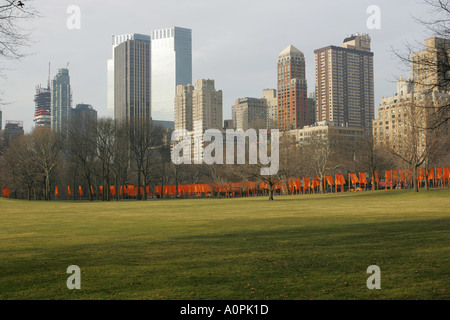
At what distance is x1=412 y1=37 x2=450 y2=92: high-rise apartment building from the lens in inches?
790

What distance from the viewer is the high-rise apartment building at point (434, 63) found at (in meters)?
20.1

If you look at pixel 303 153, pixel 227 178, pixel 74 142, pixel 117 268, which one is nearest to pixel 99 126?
pixel 74 142

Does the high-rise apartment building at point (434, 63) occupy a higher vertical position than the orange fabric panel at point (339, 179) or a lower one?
higher

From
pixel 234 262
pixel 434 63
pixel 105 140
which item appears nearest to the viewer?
pixel 234 262

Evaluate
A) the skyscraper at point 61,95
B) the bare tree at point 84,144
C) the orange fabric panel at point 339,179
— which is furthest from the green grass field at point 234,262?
the skyscraper at point 61,95

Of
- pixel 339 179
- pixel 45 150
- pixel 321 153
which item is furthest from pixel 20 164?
pixel 339 179

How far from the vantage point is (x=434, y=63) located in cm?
2030

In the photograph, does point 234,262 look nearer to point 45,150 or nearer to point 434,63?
point 434,63

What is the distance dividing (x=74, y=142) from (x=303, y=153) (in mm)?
47859

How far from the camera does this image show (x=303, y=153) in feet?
322

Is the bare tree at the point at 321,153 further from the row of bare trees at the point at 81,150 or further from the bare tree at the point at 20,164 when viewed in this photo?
the bare tree at the point at 20,164

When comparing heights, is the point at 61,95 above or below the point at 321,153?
above

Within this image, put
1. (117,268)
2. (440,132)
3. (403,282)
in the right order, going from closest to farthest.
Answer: (403,282)
(117,268)
(440,132)
